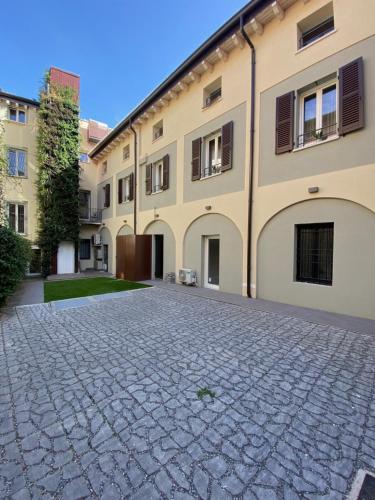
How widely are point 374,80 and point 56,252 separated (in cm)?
1667

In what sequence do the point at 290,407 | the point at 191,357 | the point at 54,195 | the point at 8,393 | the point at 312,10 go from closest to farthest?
the point at 290,407, the point at 8,393, the point at 191,357, the point at 312,10, the point at 54,195

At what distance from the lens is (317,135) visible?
645 centimetres

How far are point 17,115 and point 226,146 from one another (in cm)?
1469

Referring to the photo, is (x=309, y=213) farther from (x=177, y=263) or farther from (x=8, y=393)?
(x=8, y=393)

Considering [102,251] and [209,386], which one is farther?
[102,251]

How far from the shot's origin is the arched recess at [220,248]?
8477 millimetres

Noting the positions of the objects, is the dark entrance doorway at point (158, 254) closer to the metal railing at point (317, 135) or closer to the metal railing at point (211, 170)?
the metal railing at point (211, 170)

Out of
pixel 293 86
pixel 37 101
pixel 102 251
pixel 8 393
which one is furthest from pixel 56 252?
pixel 293 86

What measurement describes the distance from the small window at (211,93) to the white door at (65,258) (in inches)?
477

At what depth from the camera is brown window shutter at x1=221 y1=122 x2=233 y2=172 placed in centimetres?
846

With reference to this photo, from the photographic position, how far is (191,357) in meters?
3.84

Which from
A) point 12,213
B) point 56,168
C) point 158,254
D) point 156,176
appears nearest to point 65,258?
point 12,213

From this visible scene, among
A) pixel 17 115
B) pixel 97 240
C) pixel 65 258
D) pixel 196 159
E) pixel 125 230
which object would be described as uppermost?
pixel 17 115

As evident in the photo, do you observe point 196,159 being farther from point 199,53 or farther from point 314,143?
point 314,143
